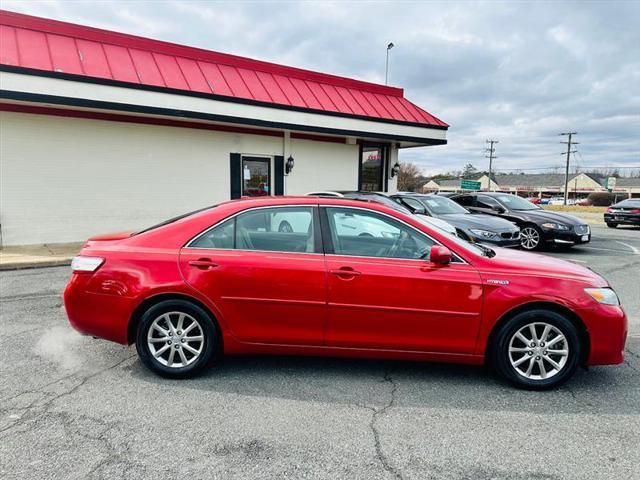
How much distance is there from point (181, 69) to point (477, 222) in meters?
8.35

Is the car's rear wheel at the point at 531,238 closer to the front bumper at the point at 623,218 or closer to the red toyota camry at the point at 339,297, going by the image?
the red toyota camry at the point at 339,297

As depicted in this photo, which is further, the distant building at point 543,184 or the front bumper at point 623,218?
the distant building at point 543,184

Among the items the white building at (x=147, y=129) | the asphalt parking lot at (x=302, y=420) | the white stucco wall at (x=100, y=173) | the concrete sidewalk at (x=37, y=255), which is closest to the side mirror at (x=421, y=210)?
the white building at (x=147, y=129)

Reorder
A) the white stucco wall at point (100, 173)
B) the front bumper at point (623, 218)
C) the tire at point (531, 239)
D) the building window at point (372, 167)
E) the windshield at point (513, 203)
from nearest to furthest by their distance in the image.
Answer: the white stucco wall at point (100, 173)
the tire at point (531, 239)
the windshield at point (513, 203)
the building window at point (372, 167)
the front bumper at point (623, 218)

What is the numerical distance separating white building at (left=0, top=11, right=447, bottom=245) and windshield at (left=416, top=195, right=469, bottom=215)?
3989 mm

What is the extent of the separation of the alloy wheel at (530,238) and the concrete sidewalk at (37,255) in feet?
34.2

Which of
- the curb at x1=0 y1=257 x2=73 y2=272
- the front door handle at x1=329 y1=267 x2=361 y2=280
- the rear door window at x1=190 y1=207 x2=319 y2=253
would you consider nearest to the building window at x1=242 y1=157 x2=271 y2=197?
the curb at x1=0 y1=257 x2=73 y2=272

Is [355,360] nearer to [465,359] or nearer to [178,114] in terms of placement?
[465,359]

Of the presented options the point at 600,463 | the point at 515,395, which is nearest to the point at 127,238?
the point at 515,395

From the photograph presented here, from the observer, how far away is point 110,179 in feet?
36.3

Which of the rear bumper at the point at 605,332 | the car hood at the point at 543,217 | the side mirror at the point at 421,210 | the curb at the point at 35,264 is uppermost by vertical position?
the side mirror at the point at 421,210

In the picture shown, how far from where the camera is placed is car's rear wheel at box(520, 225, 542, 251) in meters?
11.0

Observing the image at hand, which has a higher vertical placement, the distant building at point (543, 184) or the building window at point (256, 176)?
the distant building at point (543, 184)

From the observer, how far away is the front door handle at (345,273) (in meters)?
3.57
